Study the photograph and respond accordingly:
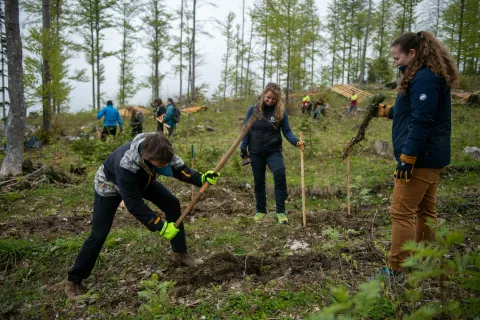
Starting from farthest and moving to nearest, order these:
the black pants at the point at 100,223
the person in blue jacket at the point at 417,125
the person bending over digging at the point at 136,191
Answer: the black pants at the point at 100,223 → the person bending over digging at the point at 136,191 → the person in blue jacket at the point at 417,125

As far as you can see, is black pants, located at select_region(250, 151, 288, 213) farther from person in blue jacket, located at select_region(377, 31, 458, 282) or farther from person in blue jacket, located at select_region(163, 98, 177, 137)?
person in blue jacket, located at select_region(163, 98, 177, 137)

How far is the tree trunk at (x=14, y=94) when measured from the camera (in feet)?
27.6

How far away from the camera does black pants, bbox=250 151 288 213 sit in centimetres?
512

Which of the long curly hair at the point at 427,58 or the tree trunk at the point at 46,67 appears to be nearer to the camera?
the long curly hair at the point at 427,58

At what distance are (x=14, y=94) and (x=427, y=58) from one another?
9.55 metres

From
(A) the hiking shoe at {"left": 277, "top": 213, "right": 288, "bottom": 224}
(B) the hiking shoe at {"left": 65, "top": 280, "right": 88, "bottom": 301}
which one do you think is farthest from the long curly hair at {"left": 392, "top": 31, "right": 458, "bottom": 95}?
(B) the hiking shoe at {"left": 65, "top": 280, "right": 88, "bottom": 301}

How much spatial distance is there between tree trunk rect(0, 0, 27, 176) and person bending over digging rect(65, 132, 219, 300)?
626cm

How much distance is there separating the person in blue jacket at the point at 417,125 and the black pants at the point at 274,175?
2291 millimetres

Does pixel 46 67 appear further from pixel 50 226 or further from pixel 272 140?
pixel 272 140

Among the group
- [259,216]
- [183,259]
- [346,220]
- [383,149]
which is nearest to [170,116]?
[383,149]

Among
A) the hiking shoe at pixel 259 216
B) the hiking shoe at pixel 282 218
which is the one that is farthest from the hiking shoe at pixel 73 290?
the hiking shoe at pixel 282 218

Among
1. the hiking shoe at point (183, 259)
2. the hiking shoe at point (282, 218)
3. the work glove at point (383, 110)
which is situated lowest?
the hiking shoe at point (183, 259)

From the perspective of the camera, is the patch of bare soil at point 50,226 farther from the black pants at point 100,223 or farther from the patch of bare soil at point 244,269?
the patch of bare soil at point 244,269

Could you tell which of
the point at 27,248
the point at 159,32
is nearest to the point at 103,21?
the point at 159,32
